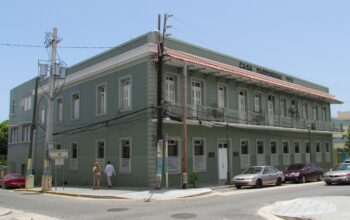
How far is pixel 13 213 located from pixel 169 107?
36.6ft

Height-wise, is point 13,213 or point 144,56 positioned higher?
point 144,56

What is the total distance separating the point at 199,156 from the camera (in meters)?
25.4

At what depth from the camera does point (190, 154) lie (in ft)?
81.4

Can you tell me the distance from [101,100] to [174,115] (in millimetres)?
6523

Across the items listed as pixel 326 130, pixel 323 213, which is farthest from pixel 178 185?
pixel 326 130

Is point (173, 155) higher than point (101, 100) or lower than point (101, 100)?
lower

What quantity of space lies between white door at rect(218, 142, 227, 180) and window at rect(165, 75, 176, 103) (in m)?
5.20

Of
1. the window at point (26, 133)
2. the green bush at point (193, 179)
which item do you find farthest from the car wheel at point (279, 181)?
the window at point (26, 133)

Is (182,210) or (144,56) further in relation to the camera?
(144,56)

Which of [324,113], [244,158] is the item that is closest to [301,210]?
[244,158]

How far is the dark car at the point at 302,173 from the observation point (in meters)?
26.5

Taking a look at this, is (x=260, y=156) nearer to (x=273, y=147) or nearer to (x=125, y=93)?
(x=273, y=147)

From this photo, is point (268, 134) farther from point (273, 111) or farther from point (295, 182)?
point (295, 182)

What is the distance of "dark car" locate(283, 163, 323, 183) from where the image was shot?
87.0 ft
